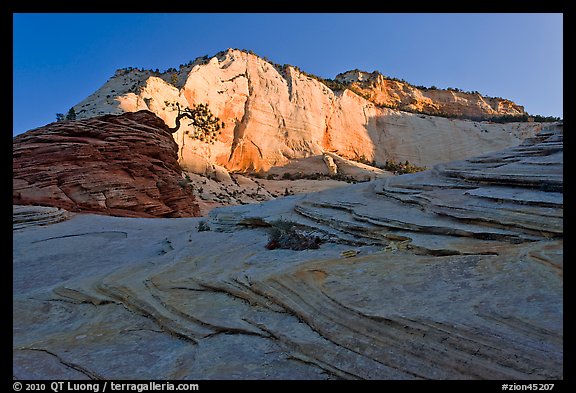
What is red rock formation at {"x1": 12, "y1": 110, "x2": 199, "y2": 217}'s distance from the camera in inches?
655

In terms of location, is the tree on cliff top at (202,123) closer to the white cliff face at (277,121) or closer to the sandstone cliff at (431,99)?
the white cliff face at (277,121)

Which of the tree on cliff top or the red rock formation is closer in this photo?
the red rock formation

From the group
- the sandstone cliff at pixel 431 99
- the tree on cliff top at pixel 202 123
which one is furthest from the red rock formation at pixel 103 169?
the sandstone cliff at pixel 431 99

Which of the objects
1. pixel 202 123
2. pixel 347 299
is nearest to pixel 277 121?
pixel 202 123

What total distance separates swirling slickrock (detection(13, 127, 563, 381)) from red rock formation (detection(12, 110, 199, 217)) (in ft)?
31.5

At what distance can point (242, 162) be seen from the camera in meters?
41.2

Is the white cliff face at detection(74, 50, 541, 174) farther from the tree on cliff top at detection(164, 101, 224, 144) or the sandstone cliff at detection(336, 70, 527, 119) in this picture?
the sandstone cliff at detection(336, 70, 527, 119)

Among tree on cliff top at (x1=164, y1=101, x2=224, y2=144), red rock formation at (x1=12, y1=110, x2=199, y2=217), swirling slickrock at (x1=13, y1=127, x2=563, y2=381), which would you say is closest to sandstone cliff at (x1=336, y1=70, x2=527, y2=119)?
tree on cliff top at (x1=164, y1=101, x2=224, y2=144)

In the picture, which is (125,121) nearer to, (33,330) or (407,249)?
(33,330)

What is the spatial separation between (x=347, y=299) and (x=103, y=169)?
17097mm

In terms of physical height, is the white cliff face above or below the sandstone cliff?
below

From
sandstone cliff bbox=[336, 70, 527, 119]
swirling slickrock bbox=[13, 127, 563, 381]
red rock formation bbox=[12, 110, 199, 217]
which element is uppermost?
sandstone cliff bbox=[336, 70, 527, 119]

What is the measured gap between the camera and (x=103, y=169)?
18422 millimetres
